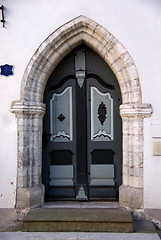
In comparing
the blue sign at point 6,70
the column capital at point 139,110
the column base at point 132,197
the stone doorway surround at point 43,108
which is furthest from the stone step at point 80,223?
the blue sign at point 6,70

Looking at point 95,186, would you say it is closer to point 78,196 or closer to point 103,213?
point 78,196

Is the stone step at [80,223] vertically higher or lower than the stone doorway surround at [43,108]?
lower

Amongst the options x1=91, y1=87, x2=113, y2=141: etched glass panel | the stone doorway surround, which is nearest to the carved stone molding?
the stone doorway surround

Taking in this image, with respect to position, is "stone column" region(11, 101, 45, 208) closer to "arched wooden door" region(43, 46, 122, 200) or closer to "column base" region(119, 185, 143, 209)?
"arched wooden door" region(43, 46, 122, 200)

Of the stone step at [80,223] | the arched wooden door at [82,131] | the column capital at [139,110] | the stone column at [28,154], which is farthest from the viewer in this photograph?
the arched wooden door at [82,131]

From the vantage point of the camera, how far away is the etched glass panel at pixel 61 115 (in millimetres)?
3957

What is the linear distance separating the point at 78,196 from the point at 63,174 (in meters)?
0.41

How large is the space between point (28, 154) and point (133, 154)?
1.53m

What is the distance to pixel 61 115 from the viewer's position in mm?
3963

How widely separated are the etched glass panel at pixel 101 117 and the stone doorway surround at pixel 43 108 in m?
0.34

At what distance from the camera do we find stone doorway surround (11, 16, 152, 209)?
11.6 ft

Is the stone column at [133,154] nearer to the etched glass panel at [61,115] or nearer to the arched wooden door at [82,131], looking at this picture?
the arched wooden door at [82,131]

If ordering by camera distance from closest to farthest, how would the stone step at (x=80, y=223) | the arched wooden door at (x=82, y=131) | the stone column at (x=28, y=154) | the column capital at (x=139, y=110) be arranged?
the stone step at (x=80, y=223), the column capital at (x=139, y=110), the stone column at (x=28, y=154), the arched wooden door at (x=82, y=131)

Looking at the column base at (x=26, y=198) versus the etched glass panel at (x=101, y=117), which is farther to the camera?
the etched glass panel at (x=101, y=117)
